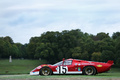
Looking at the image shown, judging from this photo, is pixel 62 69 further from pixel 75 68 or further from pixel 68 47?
pixel 68 47

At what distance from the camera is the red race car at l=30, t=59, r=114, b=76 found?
63.0 feet

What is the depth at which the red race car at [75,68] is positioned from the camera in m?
19.2

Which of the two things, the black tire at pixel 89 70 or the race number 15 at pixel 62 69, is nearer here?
the black tire at pixel 89 70

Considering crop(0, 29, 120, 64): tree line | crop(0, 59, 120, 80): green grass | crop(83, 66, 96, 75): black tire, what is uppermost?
crop(0, 29, 120, 64): tree line

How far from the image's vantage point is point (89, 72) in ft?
63.0

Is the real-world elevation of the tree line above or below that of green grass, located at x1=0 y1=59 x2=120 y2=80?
above

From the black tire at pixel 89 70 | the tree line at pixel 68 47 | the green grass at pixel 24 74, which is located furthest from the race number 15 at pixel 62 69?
the tree line at pixel 68 47

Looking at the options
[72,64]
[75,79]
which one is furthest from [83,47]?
[75,79]

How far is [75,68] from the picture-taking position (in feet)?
63.8

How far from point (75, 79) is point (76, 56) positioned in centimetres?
Result: 6566

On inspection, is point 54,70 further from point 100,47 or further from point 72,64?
point 100,47

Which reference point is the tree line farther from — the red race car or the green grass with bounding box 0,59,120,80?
the red race car

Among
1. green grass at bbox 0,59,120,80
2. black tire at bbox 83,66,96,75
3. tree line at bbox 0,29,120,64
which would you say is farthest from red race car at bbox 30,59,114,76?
tree line at bbox 0,29,120,64

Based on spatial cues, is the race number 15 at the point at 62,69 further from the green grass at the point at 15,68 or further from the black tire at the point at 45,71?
the green grass at the point at 15,68
